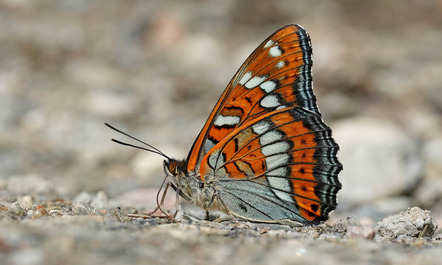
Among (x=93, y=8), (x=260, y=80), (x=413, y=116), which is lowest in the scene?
(x=260, y=80)

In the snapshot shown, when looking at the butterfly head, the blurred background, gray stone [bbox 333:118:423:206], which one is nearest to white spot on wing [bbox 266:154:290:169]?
the butterfly head

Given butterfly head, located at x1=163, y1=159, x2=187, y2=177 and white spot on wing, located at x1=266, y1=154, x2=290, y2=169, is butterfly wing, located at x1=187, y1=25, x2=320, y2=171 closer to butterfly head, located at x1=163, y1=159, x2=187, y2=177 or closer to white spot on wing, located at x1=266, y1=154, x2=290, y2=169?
butterfly head, located at x1=163, y1=159, x2=187, y2=177

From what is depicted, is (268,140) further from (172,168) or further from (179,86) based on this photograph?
(179,86)

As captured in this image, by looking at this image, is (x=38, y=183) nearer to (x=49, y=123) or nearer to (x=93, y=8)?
(x=49, y=123)

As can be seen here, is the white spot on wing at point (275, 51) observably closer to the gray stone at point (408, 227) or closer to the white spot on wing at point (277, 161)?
the white spot on wing at point (277, 161)

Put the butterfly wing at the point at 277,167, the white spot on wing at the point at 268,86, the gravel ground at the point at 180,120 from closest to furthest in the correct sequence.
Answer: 1. the gravel ground at the point at 180,120
2. the butterfly wing at the point at 277,167
3. the white spot on wing at the point at 268,86

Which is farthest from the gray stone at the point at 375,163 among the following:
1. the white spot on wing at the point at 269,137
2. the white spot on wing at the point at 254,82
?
the white spot on wing at the point at 254,82

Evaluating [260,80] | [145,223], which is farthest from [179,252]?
[260,80]
